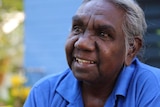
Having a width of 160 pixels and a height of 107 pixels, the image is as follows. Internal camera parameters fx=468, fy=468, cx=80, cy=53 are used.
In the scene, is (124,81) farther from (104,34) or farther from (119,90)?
(104,34)

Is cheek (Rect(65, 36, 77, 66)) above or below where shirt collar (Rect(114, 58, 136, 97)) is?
above

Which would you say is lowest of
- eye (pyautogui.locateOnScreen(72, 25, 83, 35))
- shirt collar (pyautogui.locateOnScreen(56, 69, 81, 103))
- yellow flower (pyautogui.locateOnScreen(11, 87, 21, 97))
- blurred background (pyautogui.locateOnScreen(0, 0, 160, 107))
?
yellow flower (pyautogui.locateOnScreen(11, 87, 21, 97))

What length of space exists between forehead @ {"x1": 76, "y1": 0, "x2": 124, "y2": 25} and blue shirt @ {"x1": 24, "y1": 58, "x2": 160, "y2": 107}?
1.08ft

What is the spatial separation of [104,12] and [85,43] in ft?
0.67

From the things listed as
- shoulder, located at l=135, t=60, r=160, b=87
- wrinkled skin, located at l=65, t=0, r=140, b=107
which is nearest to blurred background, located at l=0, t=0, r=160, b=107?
shoulder, located at l=135, t=60, r=160, b=87

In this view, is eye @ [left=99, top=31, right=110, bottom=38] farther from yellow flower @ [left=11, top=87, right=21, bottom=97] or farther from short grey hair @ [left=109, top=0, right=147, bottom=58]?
yellow flower @ [left=11, top=87, right=21, bottom=97]

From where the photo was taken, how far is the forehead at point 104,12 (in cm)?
249

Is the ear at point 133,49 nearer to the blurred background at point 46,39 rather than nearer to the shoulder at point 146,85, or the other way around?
the shoulder at point 146,85

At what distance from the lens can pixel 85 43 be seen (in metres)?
2.44

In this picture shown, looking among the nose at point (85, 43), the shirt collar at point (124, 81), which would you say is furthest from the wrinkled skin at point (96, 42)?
the shirt collar at point (124, 81)

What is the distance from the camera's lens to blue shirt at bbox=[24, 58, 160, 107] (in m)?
2.54

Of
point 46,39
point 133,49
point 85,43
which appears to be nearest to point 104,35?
point 85,43

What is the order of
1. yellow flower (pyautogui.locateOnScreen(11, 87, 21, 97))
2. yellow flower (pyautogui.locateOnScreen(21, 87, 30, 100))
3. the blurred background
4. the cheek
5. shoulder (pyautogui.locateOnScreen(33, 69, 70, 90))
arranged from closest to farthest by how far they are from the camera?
the cheek, shoulder (pyautogui.locateOnScreen(33, 69, 70, 90)), the blurred background, yellow flower (pyautogui.locateOnScreen(21, 87, 30, 100)), yellow flower (pyautogui.locateOnScreen(11, 87, 21, 97))

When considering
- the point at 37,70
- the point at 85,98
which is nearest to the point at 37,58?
the point at 37,70
